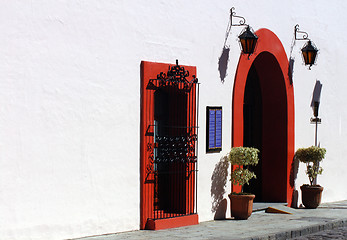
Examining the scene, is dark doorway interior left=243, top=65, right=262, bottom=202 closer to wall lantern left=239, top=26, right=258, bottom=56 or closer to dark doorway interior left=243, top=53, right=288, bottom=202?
dark doorway interior left=243, top=53, right=288, bottom=202

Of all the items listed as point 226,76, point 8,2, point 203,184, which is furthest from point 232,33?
point 8,2

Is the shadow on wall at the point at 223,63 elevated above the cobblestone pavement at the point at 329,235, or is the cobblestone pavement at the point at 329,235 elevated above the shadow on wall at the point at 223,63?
the shadow on wall at the point at 223,63

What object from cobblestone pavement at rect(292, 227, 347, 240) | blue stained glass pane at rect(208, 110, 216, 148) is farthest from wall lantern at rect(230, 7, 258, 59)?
cobblestone pavement at rect(292, 227, 347, 240)

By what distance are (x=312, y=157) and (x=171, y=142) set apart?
4.09m

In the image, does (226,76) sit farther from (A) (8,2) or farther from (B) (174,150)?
(A) (8,2)

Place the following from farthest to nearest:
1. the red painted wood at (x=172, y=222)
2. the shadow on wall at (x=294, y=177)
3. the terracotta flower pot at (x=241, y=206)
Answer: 1. the shadow on wall at (x=294, y=177)
2. the terracotta flower pot at (x=241, y=206)
3. the red painted wood at (x=172, y=222)

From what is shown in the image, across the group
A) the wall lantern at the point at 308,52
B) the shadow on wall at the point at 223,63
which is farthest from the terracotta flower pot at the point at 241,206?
the wall lantern at the point at 308,52

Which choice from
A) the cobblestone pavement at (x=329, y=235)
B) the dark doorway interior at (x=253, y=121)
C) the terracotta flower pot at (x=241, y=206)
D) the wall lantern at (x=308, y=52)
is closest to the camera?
the cobblestone pavement at (x=329, y=235)

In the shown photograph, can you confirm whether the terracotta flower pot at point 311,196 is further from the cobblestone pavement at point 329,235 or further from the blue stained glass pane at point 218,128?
the blue stained glass pane at point 218,128

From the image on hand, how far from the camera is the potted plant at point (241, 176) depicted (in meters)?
11.4

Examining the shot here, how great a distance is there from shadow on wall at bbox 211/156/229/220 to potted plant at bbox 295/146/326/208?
2466 mm

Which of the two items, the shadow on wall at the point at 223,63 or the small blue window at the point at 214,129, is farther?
the shadow on wall at the point at 223,63

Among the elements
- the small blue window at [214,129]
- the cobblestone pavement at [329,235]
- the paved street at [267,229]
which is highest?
the small blue window at [214,129]

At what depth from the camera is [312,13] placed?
47.9 ft
